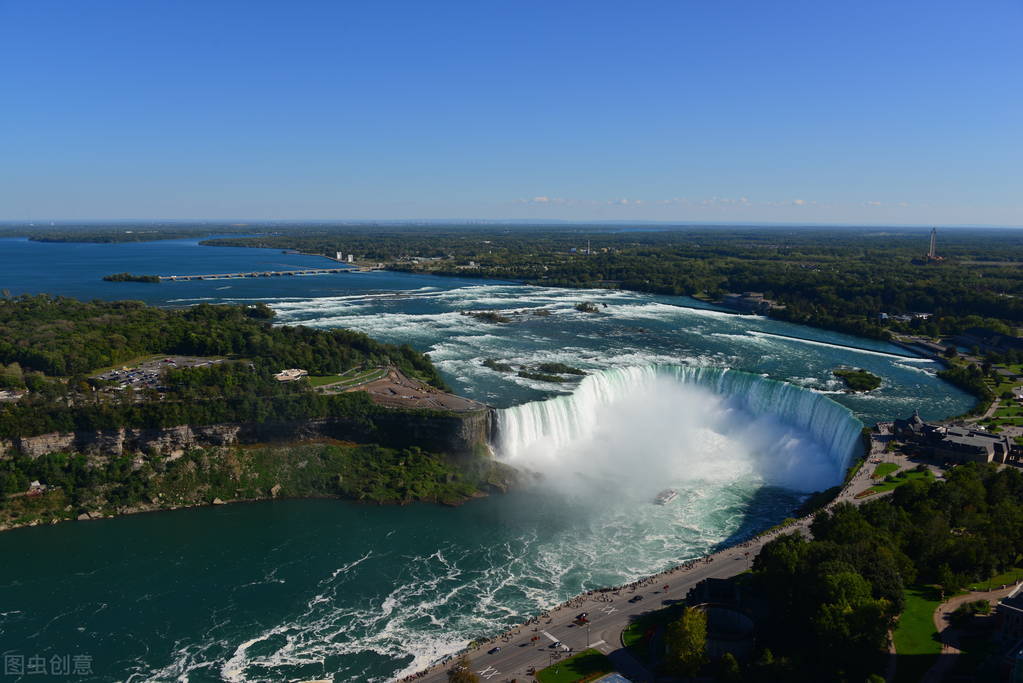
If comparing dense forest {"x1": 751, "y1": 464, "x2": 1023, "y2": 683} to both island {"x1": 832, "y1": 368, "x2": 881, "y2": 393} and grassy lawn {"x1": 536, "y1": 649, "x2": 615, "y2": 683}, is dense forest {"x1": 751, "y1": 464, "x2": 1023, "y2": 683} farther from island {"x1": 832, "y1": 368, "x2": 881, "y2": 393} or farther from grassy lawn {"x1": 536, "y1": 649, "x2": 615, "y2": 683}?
island {"x1": 832, "y1": 368, "x2": 881, "y2": 393}

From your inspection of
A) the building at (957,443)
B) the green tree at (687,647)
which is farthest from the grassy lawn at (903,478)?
the green tree at (687,647)

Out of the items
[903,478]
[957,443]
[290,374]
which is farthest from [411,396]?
[957,443]

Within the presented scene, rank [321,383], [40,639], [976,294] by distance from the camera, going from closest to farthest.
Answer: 1. [40,639]
2. [321,383]
3. [976,294]

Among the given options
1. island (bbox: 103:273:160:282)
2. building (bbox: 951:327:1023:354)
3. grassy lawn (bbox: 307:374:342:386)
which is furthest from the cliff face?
island (bbox: 103:273:160:282)

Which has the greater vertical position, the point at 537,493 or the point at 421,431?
the point at 421,431

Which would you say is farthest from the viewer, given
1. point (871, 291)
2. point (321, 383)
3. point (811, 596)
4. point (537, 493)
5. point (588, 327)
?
point (871, 291)

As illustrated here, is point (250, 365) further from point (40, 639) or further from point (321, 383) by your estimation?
point (40, 639)

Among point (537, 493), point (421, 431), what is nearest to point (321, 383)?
point (421, 431)

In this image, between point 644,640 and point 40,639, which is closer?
→ point 644,640
